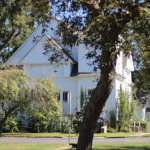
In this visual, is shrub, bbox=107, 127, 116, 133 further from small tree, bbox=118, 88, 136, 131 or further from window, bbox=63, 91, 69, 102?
window, bbox=63, 91, 69, 102

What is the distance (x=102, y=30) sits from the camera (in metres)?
9.73

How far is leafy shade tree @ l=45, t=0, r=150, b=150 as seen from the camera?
9.18 meters

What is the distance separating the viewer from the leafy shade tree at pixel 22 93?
76.1 feet

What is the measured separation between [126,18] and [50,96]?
620 inches

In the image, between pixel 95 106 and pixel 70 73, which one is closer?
pixel 95 106

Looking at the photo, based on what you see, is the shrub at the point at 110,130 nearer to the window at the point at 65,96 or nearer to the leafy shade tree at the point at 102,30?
the window at the point at 65,96

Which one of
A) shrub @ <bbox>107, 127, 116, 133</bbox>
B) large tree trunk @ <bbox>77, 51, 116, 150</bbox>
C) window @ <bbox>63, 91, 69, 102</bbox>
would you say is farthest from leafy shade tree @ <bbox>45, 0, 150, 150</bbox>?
window @ <bbox>63, 91, 69, 102</bbox>

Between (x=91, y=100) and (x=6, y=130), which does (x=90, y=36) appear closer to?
(x=91, y=100)

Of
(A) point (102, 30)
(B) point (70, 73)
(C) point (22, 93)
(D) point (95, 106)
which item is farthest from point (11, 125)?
(A) point (102, 30)

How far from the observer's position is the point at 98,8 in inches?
422

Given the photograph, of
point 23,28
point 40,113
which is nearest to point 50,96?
point 40,113

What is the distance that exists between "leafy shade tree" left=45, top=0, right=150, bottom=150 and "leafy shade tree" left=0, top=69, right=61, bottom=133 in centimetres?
1164

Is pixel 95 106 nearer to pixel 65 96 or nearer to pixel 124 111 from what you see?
pixel 124 111

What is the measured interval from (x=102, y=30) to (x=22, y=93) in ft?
49.0
